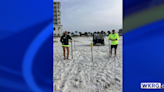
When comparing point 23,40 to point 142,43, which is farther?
point 142,43

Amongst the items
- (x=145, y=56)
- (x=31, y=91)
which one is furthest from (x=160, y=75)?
(x=31, y=91)

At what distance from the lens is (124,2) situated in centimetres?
196

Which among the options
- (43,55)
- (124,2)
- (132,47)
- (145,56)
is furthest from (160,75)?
(43,55)

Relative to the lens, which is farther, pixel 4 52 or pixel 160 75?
pixel 160 75

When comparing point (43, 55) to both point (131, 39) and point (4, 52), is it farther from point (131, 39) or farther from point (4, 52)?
point (131, 39)

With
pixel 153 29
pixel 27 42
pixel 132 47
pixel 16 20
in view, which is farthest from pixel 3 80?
pixel 153 29

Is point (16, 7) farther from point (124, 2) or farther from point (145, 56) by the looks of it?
point (145, 56)

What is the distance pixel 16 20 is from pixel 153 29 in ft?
7.97

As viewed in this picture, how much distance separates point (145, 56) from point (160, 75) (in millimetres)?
455

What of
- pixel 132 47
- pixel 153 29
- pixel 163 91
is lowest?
pixel 163 91

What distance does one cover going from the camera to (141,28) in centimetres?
198

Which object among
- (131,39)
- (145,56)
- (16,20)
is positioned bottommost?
(145,56)

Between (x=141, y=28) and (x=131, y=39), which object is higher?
(x=141, y=28)

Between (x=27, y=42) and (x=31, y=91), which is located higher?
(x=27, y=42)
